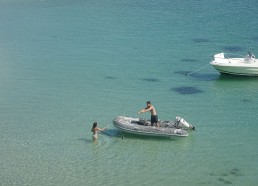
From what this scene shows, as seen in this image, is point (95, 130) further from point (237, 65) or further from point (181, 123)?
point (237, 65)

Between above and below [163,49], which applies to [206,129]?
below

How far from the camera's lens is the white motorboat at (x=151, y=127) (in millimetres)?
30297

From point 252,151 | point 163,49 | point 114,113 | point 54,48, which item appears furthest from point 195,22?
point 252,151

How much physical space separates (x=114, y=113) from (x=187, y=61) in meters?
12.6

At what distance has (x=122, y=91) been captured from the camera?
3812 cm

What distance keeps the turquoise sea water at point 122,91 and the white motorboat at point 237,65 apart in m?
0.62

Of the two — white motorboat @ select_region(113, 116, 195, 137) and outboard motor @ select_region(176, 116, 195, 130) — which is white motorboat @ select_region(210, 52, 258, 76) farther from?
outboard motor @ select_region(176, 116, 195, 130)

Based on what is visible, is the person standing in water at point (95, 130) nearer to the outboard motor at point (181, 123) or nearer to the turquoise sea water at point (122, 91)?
the turquoise sea water at point (122, 91)

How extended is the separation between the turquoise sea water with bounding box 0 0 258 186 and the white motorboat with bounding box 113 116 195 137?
526 mm

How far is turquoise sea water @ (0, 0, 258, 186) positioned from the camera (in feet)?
91.0

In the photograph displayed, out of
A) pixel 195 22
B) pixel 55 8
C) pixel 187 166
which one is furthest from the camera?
pixel 55 8

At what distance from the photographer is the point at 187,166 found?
90.9ft

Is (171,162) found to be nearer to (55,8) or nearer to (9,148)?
(9,148)

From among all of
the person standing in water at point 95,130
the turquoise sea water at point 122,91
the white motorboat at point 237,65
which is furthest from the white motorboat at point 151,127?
the white motorboat at point 237,65
